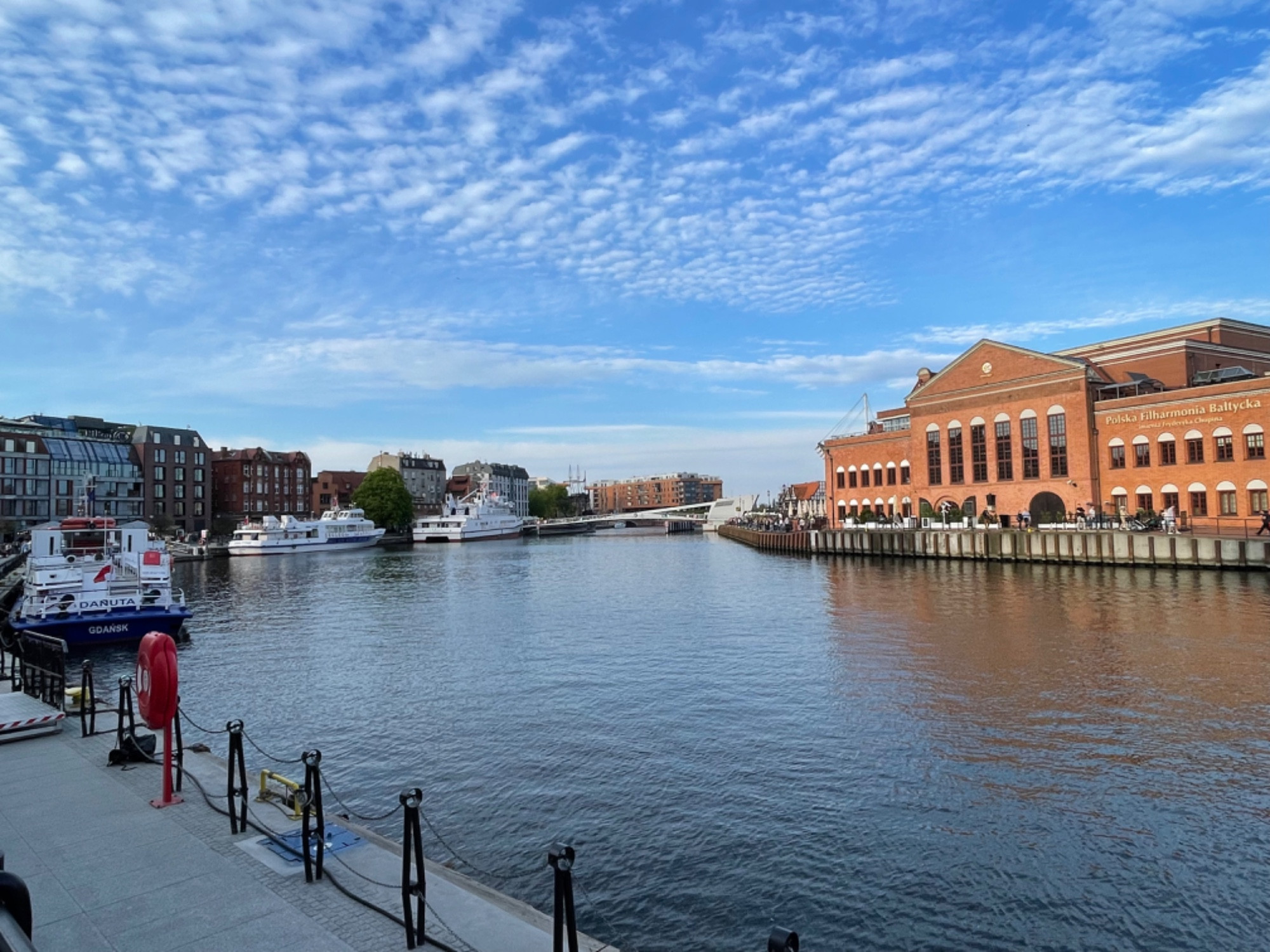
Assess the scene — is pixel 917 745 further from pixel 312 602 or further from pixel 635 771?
pixel 312 602

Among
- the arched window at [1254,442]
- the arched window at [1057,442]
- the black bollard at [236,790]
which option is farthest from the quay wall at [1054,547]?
the black bollard at [236,790]

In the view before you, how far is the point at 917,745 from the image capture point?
15.6m

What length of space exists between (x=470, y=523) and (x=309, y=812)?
131 metres

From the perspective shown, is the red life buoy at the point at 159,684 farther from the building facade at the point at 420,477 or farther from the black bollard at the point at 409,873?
the building facade at the point at 420,477

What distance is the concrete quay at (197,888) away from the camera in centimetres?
671

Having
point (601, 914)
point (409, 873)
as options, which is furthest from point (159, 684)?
point (601, 914)

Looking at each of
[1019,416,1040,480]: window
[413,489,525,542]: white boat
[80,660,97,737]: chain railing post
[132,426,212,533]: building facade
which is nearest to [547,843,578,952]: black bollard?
[80,660,97,737]: chain railing post

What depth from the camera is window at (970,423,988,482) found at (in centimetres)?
7162

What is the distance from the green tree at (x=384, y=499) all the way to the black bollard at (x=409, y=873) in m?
135

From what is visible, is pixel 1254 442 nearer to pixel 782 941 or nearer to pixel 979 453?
pixel 979 453

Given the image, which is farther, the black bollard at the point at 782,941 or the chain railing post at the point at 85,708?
the chain railing post at the point at 85,708

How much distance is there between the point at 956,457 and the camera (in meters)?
74.8

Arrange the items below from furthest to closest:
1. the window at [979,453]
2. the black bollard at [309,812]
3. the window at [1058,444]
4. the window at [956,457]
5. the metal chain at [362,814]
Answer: the window at [956,457], the window at [979,453], the window at [1058,444], the metal chain at [362,814], the black bollard at [309,812]

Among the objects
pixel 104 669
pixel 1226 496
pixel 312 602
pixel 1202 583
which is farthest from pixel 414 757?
pixel 1226 496
